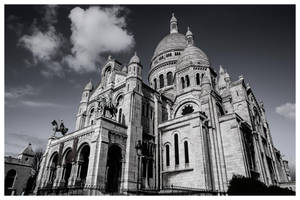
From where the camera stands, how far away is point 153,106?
2755cm

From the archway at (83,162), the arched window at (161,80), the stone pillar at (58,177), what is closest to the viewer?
the archway at (83,162)

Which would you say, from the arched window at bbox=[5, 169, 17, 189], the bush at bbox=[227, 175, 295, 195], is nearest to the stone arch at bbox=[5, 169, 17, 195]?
the arched window at bbox=[5, 169, 17, 189]

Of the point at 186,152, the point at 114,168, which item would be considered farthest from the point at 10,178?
the point at 186,152

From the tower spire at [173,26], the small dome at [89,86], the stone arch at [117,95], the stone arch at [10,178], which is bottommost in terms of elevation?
the stone arch at [10,178]

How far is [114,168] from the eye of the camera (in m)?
20.8

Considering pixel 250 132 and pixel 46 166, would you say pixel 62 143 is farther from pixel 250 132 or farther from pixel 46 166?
pixel 250 132

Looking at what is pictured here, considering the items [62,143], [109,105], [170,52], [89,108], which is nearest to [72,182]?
[62,143]

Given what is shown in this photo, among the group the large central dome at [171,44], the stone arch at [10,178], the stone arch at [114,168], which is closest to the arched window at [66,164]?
the stone arch at [114,168]

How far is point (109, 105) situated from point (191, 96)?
42.8ft

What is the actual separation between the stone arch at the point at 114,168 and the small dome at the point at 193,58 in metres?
19.2

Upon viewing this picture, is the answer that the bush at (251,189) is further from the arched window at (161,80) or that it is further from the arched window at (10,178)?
the arched window at (10,178)

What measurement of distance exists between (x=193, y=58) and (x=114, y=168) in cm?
2185

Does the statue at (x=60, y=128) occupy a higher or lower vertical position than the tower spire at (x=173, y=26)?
lower

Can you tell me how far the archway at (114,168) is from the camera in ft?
65.7
